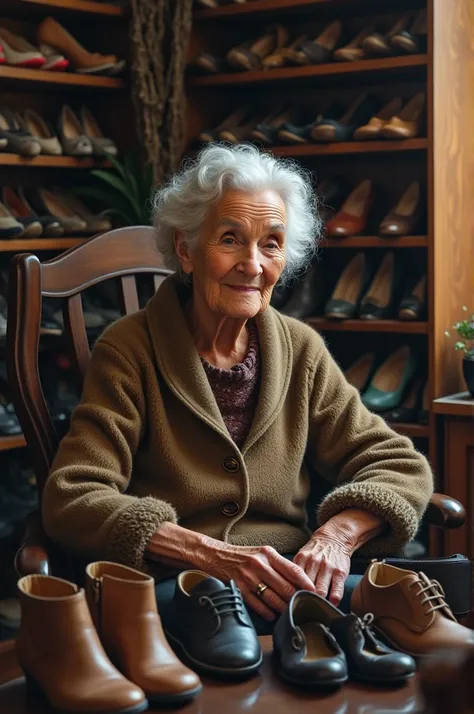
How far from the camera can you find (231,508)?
1.86 metres

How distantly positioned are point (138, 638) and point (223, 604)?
0.16 meters

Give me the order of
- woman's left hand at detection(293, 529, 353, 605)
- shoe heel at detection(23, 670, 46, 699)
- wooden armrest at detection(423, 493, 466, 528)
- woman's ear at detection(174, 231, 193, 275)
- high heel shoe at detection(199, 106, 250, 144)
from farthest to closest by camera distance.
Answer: high heel shoe at detection(199, 106, 250, 144) < woman's ear at detection(174, 231, 193, 275) < wooden armrest at detection(423, 493, 466, 528) < woman's left hand at detection(293, 529, 353, 605) < shoe heel at detection(23, 670, 46, 699)

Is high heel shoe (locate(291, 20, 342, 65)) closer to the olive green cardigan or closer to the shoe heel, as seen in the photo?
the olive green cardigan

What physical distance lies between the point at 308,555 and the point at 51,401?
149cm

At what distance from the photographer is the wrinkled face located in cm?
188

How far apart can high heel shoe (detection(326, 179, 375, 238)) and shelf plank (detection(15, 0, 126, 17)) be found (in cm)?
92

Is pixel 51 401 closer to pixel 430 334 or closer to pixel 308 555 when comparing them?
pixel 430 334

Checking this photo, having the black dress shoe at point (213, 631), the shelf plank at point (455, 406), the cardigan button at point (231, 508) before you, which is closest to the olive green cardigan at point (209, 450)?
the cardigan button at point (231, 508)

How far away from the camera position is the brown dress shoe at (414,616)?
139cm

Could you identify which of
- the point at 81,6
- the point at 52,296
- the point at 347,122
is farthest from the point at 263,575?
the point at 81,6

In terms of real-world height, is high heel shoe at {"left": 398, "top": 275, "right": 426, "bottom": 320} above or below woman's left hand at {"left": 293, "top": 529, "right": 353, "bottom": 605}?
above

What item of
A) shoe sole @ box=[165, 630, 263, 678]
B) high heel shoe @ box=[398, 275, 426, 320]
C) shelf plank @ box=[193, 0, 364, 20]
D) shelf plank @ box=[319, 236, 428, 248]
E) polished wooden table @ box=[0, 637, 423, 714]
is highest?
shelf plank @ box=[193, 0, 364, 20]

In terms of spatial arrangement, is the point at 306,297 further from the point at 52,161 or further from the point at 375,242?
the point at 52,161

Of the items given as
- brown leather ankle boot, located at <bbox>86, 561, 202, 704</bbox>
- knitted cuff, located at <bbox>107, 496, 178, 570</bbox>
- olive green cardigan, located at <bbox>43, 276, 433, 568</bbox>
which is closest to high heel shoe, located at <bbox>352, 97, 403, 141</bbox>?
olive green cardigan, located at <bbox>43, 276, 433, 568</bbox>
